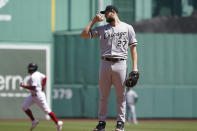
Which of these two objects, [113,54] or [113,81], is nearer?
[113,54]

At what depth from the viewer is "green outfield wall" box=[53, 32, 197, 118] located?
1014 inches

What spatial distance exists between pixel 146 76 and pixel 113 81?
56.6 ft

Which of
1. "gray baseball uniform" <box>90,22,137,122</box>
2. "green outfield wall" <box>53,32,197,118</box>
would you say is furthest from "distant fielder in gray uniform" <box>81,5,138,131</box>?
"green outfield wall" <box>53,32,197,118</box>

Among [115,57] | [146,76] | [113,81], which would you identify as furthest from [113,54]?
[146,76]

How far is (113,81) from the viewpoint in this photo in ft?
30.5

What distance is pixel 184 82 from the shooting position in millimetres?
26844

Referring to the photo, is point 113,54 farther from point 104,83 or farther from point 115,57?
point 104,83

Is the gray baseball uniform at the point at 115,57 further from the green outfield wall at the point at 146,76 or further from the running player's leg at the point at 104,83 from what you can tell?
the green outfield wall at the point at 146,76

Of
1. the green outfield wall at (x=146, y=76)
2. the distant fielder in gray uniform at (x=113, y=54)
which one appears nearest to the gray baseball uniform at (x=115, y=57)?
the distant fielder in gray uniform at (x=113, y=54)

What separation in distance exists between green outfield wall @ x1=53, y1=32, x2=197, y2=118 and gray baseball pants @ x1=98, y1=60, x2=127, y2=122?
52.5 ft

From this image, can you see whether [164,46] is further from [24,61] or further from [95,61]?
[24,61]

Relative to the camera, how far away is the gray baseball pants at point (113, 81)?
9203 millimetres

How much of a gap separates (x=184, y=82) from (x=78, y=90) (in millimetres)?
4845

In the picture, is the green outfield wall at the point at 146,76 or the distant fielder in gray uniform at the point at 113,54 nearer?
the distant fielder in gray uniform at the point at 113,54
